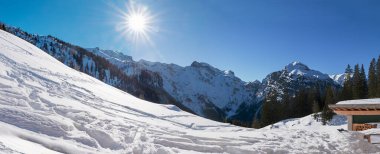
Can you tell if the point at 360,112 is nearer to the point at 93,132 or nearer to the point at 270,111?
the point at 93,132

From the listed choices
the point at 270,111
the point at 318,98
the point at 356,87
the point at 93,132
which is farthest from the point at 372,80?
the point at 93,132

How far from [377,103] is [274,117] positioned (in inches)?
2729

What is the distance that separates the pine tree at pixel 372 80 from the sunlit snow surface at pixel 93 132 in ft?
197

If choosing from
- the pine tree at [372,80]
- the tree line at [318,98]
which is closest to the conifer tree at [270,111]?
the tree line at [318,98]

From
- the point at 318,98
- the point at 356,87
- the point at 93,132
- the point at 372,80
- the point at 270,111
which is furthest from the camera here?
the point at 318,98

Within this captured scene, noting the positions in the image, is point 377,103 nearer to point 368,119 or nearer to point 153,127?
point 368,119

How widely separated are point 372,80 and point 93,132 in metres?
76.7

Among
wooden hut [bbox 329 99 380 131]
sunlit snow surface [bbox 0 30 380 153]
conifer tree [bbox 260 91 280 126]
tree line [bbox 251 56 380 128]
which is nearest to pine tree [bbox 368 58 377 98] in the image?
tree line [bbox 251 56 380 128]

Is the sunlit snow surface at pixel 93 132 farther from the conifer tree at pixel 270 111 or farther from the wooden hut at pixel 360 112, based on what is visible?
Result: the conifer tree at pixel 270 111

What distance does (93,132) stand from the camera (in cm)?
859

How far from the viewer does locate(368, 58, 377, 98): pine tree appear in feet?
219

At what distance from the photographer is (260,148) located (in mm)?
10031

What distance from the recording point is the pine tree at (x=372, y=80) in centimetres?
6681

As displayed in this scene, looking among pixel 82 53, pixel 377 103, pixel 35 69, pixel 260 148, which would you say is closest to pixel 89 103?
pixel 35 69
